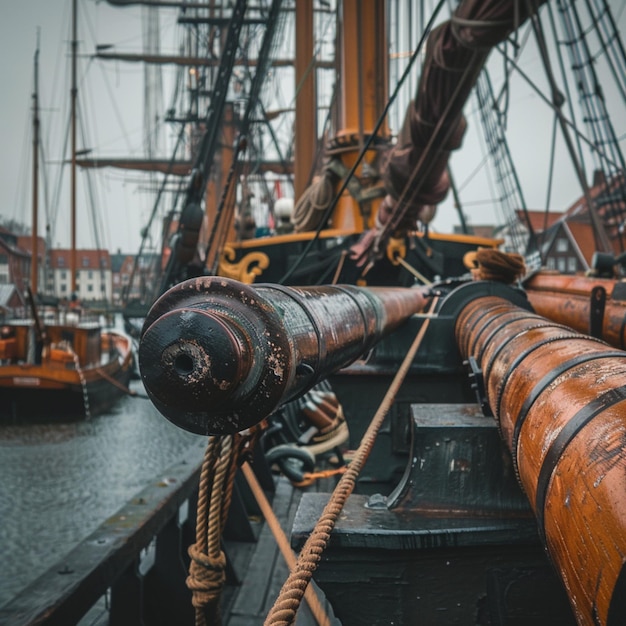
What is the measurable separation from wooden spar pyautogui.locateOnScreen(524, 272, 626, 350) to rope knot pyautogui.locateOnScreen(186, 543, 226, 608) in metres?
2.14

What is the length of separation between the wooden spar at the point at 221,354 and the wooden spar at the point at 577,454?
384 mm

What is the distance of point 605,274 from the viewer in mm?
4156

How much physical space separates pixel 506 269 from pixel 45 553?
22.5 feet

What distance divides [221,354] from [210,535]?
98 centimetres

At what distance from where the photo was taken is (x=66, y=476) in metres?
10.8

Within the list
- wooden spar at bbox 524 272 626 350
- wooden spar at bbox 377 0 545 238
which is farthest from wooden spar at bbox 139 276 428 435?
wooden spar at bbox 524 272 626 350

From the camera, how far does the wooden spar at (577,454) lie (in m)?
0.65

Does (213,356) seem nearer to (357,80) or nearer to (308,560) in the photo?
(308,560)

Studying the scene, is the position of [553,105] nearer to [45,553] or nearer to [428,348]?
[428,348]

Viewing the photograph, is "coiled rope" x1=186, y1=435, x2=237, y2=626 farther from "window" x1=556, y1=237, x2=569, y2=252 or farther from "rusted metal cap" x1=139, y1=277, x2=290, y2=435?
"window" x1=556, y1=237, x2=569, y2=252

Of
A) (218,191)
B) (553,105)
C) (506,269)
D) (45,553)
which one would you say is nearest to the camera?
(553,105)

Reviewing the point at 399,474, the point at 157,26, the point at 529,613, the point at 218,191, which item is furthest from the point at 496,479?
the point at 157,26

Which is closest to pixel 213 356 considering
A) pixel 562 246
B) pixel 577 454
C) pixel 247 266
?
pixel 577 454

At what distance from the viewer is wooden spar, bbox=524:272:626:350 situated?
2861 millimetres
